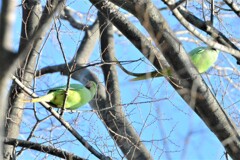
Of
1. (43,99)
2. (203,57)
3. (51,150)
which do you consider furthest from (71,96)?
(203,57)

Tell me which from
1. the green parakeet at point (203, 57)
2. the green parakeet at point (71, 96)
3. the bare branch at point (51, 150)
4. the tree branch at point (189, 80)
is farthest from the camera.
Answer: the green parakeet at point (203, 57)

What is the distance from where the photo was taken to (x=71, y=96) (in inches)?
180

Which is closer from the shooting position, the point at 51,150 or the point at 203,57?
the point at 51,150

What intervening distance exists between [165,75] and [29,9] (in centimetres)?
208

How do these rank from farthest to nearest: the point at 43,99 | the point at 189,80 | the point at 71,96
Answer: the point at 71,96 < the point at 43,99 < the point at 189,80

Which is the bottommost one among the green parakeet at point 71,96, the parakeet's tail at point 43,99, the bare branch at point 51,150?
the bare branch at point 51,150

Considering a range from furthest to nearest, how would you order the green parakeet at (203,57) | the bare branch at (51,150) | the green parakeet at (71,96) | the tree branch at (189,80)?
the green parakeet at (203,57), the green parakeet at (71,96), the bare branch at (51,150), the tree branch at (189,80)

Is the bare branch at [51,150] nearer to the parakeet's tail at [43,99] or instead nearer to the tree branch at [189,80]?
the parakeet's tail at [43,99]

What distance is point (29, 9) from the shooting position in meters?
5.31

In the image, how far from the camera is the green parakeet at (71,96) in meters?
4.25

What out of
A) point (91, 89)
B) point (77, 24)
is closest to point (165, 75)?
point (91, 89)

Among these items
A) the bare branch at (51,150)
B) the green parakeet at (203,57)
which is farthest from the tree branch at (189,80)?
the bare branch at (51,150)

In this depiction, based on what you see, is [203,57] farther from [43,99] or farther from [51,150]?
[51,150]

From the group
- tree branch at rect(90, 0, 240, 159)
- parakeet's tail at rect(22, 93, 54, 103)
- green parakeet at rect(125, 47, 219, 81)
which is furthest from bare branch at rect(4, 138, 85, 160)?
green parakeet at rect(125, 47, 219, 81)
